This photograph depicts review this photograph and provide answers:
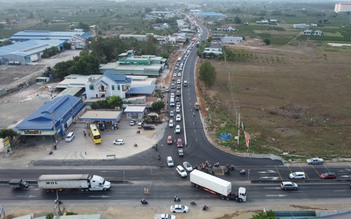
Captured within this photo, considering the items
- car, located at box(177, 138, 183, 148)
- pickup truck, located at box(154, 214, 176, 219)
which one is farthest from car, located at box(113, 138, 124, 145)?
pickup truck, located at box(154, 214, 176, 219)

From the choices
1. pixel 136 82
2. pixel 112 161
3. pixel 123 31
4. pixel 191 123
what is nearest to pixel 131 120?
pixel 191 123

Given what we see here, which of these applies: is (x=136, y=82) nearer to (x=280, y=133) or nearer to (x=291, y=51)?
(x=280, y=133)

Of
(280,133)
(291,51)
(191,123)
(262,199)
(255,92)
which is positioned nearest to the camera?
(262,199)

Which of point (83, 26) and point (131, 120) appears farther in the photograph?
point (83, 26)

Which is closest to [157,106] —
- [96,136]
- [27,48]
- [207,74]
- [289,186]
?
Answer: [96,136]

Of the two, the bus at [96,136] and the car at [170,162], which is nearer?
the car at [170,162]

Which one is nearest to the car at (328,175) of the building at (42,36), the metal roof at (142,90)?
the metal roof at (142,90)

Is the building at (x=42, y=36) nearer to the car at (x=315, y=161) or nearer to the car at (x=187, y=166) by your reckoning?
the car at (x=187, y=166)

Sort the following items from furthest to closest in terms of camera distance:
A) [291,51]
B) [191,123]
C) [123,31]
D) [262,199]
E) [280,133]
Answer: [123,31]
[291,51]
[191,123]
[280,133]
[262,199]
